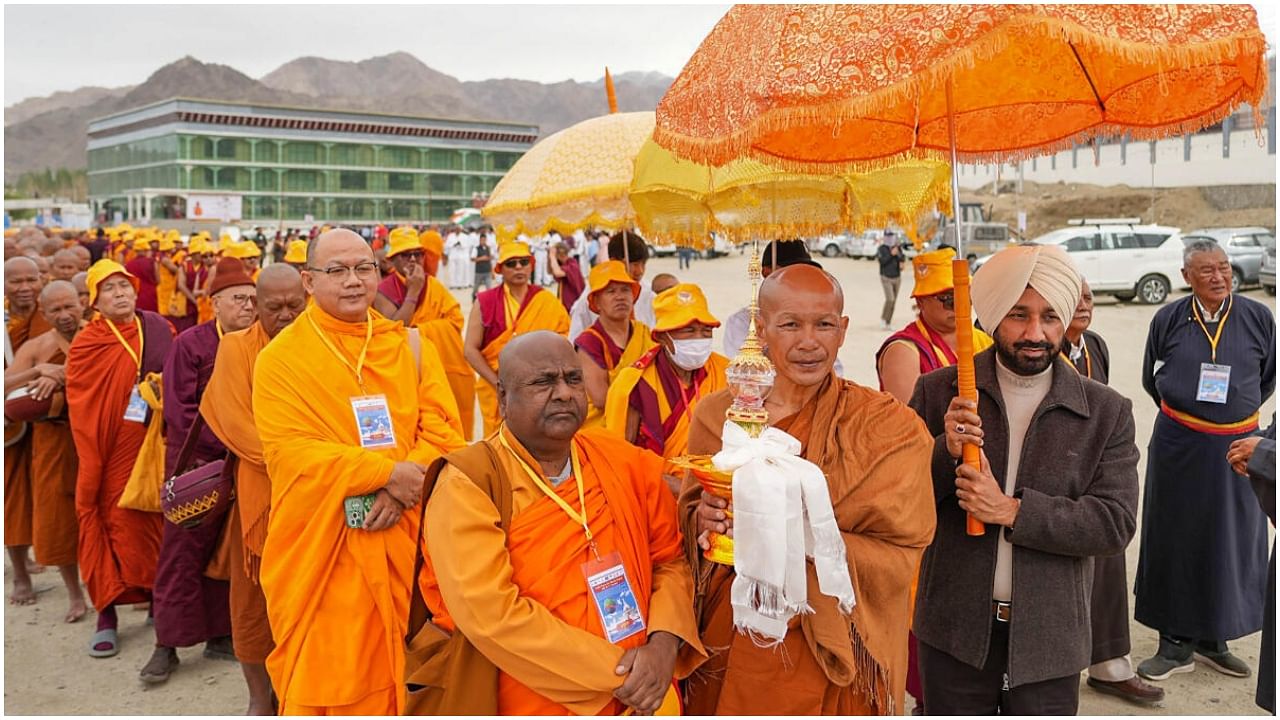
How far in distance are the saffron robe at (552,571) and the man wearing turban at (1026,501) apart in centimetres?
88

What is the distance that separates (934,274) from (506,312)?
4048mm

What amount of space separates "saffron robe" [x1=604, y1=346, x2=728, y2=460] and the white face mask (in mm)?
48

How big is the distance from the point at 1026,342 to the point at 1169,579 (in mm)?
2976

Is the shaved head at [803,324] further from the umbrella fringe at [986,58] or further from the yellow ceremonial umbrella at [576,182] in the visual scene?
the yellow ceremonial umbrella at [576,182]

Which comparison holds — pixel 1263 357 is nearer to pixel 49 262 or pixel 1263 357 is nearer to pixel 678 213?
pixel 678 213

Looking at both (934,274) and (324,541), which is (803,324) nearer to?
(934,274)

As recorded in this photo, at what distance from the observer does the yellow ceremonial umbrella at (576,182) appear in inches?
231

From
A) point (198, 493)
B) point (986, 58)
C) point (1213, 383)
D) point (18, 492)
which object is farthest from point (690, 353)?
point (18, 492)

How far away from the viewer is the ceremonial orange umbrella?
8.21ft

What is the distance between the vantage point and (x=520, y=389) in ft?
9.39

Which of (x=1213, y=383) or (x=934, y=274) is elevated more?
(x=934, y=274)

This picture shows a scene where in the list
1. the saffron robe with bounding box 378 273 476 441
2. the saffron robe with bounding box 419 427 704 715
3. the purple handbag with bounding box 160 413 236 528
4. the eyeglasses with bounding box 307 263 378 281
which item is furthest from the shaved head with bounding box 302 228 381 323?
the saffron robe with bounding box 378 273 476 441

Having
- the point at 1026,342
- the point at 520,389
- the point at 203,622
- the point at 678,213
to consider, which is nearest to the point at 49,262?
the point at 203,622

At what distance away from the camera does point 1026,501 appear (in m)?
2.96
